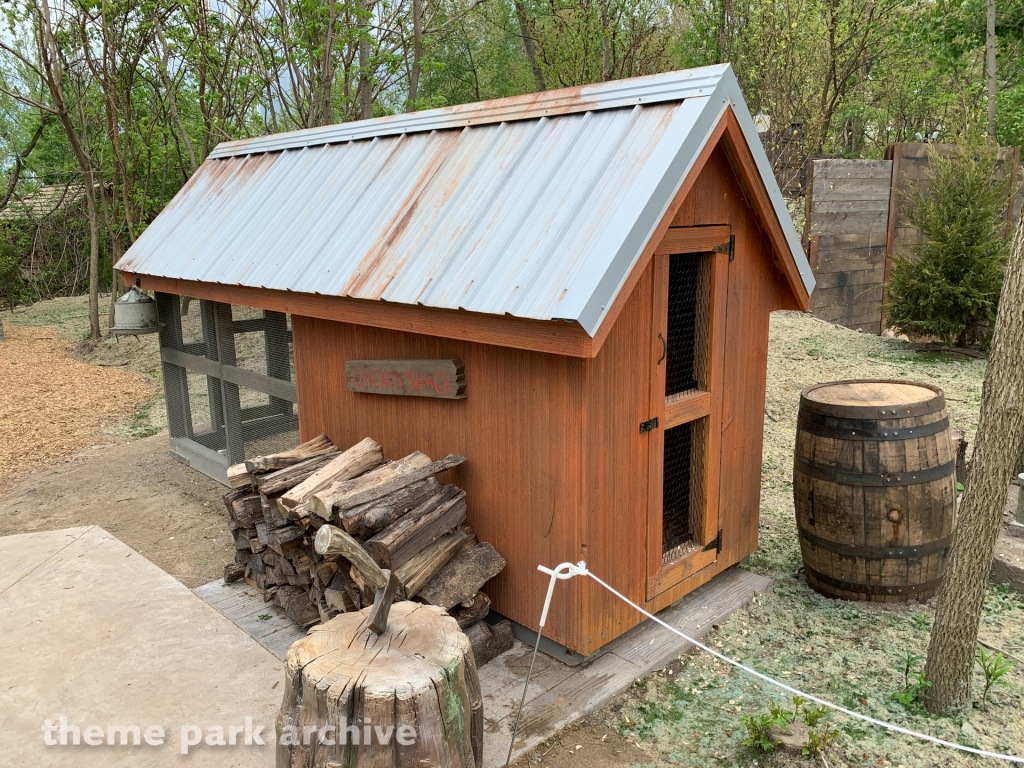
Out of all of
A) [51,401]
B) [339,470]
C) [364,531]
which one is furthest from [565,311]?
[51,401]

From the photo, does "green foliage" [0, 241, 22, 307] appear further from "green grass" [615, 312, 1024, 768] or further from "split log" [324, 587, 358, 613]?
"green grass" [615, 312, 1024, 768]

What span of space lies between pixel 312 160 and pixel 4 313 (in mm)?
13475

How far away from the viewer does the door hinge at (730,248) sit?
163 inches

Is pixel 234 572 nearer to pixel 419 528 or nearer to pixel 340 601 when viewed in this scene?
pixel 340 601

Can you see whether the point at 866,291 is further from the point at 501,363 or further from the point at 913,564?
the point at 501,363

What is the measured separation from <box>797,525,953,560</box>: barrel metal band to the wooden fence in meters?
6.32

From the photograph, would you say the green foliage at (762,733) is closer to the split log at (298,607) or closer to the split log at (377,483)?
the split log at (377,483)

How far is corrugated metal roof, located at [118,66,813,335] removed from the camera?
3.24 meters

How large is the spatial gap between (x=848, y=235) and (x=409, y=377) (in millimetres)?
7900

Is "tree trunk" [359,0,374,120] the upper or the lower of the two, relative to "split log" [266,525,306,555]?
upper

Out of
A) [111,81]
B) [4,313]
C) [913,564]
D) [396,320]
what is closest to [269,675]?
[396,320]

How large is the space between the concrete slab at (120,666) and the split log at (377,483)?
3.15 ft

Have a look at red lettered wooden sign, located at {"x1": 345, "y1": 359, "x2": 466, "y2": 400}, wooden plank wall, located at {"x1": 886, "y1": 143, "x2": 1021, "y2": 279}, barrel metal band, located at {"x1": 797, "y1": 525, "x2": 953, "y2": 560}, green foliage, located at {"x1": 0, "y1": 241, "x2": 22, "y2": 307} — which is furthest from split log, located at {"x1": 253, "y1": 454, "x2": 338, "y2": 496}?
green foliage, located at {"x1": 0, "y1": 241, "x2": 22, "y2": 307}

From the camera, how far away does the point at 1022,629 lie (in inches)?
161
